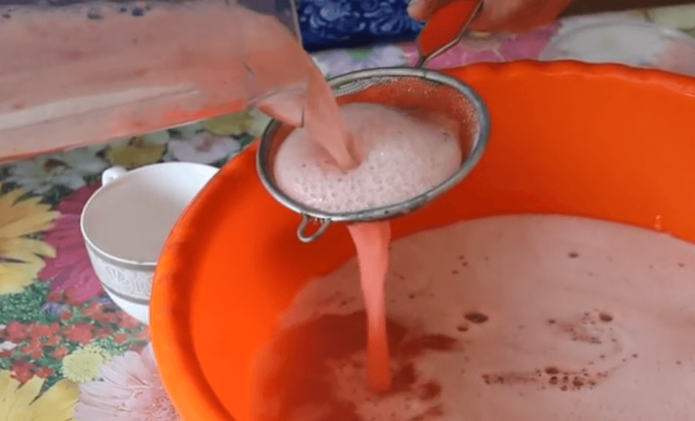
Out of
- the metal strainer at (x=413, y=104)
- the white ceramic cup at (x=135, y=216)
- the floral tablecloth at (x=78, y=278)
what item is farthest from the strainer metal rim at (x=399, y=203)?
the floral tablecloth at (x=78, y=278)

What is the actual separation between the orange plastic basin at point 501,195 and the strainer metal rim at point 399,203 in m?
0.03

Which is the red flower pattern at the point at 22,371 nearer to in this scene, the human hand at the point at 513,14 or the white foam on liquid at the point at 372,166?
the white foam on liquid at the point at 372,166

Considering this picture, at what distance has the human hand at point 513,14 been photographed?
0.82m

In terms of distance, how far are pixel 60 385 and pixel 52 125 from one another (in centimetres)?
30

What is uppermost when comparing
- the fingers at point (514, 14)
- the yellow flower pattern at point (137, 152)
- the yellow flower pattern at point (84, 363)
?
the fingers at point (514, 14)

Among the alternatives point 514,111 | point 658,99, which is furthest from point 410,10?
point 658,99

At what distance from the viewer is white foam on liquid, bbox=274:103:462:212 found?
0.62m

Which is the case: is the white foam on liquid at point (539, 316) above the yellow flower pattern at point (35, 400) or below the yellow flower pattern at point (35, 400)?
above

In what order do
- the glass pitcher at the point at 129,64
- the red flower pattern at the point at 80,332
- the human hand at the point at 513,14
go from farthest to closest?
the human hand at the point at 513,14 < the red flower pattern at the point at 80,332 < the glass pitcher at the point at 129,64

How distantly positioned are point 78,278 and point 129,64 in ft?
1.21

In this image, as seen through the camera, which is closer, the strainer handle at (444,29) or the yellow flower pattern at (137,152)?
the strainer handle at (444,29)

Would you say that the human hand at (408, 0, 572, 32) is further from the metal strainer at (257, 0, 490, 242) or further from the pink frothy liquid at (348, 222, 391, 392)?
the pink frothy liquid at (348, 222, 391, 392)

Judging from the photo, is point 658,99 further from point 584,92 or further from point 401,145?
point 401,145

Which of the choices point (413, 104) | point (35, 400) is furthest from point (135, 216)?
point (413, 104)
